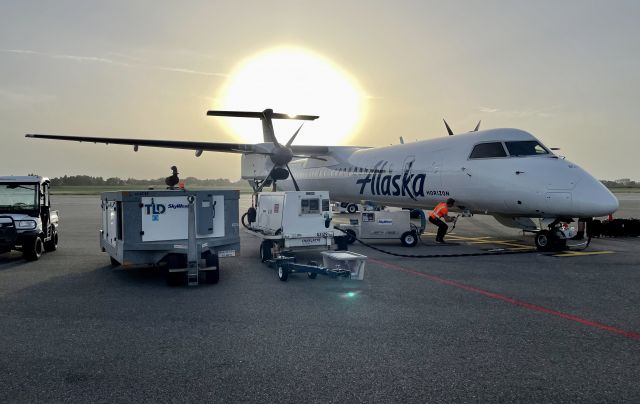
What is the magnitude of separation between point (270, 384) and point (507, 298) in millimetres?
5192

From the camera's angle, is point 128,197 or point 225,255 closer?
point 128,197

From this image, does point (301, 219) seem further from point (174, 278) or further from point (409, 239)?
point (409, 239)

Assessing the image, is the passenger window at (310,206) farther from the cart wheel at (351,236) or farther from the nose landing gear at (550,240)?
the nose landing gear at (550,240)

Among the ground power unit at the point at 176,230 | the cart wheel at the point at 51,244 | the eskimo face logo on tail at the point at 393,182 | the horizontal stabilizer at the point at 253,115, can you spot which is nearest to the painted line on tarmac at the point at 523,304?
the ground power unit at the point at 176,230

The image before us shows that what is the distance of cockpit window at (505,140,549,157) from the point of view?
45.3ft

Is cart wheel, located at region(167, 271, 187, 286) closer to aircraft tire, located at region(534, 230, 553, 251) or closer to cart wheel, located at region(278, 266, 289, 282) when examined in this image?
cart wheel, located at region(278, 266, 289, 282)

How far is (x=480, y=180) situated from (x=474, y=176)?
266 mm

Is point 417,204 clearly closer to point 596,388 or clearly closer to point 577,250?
point 577,250

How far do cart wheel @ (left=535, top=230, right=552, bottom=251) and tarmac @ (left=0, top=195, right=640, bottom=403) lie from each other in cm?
319

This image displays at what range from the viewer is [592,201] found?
40.8 feet

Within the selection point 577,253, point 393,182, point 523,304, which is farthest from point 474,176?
point 523,304

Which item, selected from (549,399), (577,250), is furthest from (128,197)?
(577,250)

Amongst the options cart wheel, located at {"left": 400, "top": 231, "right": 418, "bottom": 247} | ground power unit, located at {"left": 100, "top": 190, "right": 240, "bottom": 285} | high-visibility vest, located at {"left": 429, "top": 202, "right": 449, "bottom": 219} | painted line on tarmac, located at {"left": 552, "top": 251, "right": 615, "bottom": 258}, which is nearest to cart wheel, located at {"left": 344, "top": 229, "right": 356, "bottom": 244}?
cart wheel, located at {"left": 400, "top": 231, "right": 418, "bottom": 247}

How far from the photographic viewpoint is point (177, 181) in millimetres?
14984
